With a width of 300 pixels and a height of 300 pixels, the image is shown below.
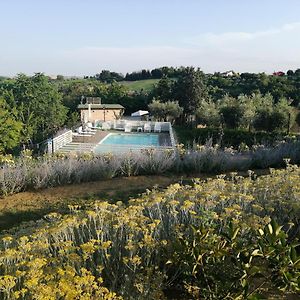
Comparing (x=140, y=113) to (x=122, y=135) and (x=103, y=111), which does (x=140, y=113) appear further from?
(x=122, y=135)

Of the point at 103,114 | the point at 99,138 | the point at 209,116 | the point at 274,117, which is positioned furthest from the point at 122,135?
the point at 274,117

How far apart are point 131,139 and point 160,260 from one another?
62.3 feet

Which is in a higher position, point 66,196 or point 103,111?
point 103,111

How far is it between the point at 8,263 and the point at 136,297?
88 centimetres

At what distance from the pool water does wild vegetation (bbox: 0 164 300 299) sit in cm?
1704

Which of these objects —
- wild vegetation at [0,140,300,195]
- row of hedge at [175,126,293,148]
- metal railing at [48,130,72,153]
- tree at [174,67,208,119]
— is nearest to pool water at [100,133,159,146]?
row of hedge at [175,126,293,148]

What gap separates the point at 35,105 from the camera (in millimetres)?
20906

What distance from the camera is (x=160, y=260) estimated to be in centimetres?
274

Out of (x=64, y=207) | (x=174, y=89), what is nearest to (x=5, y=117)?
(x=64, y=207)

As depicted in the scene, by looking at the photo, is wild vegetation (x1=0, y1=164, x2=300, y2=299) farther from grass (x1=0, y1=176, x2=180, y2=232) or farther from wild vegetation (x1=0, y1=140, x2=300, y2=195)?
wild vegetation (x1=0, y1=140, x2=300, y2=195)

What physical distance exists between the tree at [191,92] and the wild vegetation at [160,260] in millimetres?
25486

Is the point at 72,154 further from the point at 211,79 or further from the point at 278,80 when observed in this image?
the point at 211,79

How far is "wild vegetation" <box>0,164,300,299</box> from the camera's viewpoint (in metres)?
2.03

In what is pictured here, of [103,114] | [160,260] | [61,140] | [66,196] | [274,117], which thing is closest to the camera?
[160,260]
